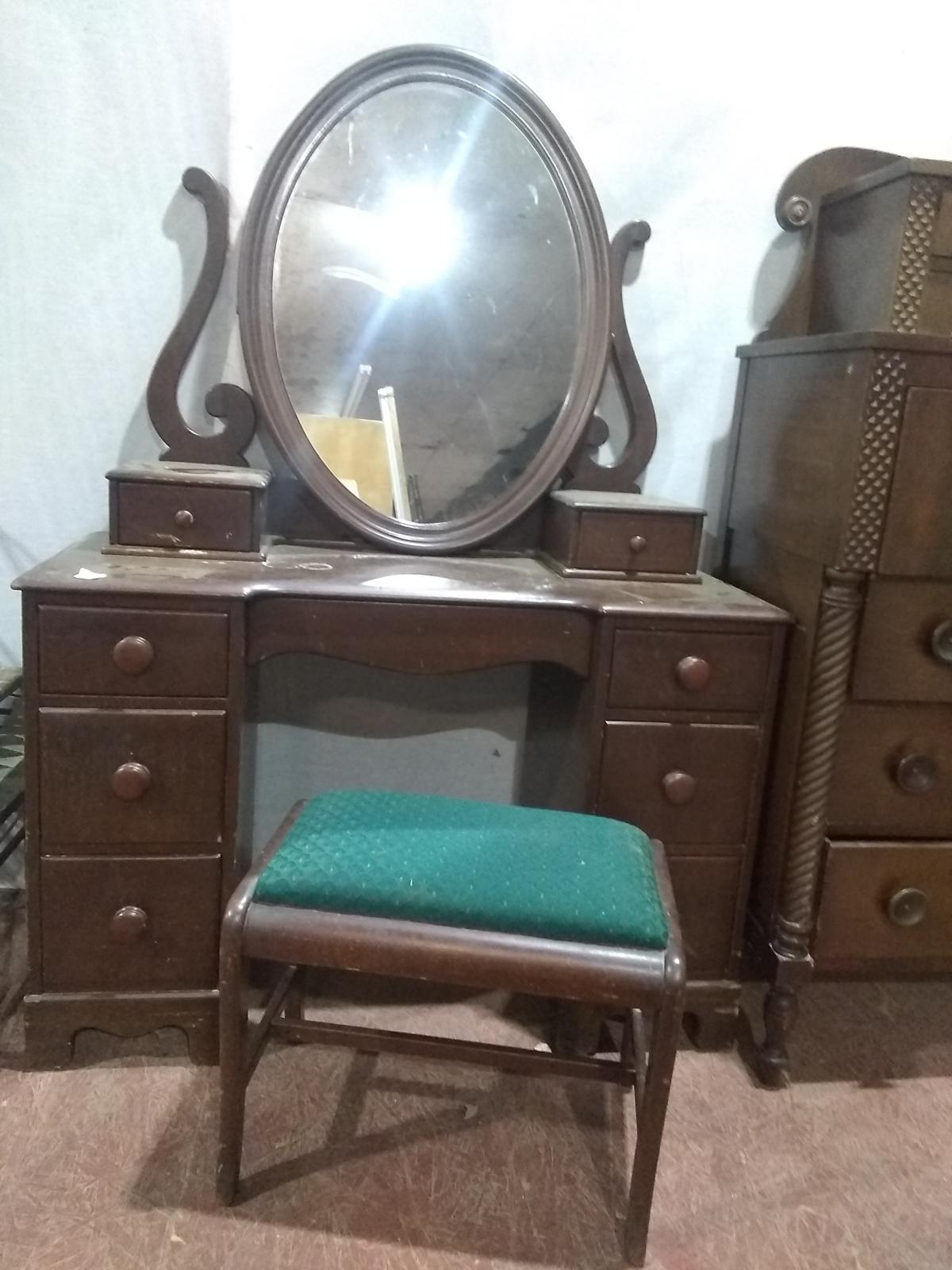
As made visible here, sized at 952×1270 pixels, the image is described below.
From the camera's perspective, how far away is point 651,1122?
1118 mm

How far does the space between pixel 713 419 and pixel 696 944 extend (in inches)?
35.2

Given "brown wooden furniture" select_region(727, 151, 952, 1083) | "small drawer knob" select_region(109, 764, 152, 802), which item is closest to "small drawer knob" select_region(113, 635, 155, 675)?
"small drawer knob" select_region(109, 764, 152, 802)

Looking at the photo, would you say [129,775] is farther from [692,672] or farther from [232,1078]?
[692,672]

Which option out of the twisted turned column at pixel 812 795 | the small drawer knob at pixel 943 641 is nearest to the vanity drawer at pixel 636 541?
the twisted turned column at pixel 812 795

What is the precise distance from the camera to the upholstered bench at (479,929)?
1.09 metres

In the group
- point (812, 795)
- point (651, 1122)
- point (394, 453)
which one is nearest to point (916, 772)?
point (812, 795)

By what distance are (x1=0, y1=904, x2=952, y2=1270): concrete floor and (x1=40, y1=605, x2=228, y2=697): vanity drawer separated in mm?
581

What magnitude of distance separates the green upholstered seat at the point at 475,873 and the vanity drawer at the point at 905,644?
1.36ft

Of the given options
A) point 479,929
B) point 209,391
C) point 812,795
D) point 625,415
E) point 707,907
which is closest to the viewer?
point 479,929

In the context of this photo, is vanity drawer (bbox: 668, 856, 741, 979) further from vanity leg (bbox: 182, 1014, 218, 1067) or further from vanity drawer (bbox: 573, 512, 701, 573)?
vanity leg (bbox: 182, 1014, 218, 1067)

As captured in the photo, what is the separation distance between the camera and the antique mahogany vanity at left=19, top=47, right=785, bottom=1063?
133 cm

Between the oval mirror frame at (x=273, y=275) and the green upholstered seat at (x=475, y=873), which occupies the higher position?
the oval mirror frame at (x=273, y=275)

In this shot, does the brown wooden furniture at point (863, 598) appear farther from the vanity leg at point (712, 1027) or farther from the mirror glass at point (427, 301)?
the mirror glass at point (427, 301)

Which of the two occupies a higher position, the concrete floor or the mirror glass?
the mirror glass
